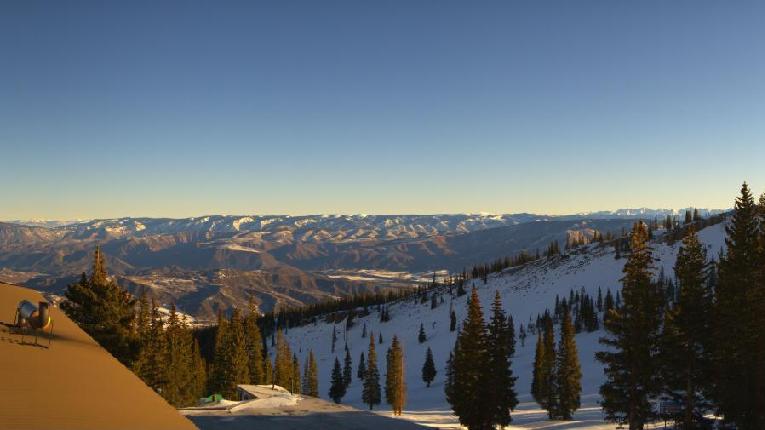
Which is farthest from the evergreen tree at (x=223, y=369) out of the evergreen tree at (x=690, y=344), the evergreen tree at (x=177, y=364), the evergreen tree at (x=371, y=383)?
the evergreen tree at (x=690, y=344)

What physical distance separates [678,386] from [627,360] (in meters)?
3.54

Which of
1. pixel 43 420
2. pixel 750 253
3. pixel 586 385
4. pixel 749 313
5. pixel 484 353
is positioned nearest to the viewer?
pixel 43 420

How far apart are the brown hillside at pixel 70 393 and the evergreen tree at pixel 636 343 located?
29785 mm

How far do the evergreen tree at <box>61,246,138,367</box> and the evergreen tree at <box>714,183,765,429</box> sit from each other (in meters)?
36.0

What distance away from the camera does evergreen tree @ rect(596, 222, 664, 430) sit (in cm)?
3466

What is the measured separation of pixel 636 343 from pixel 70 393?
3272 cm

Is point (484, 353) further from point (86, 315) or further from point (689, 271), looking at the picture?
point (86, 315)

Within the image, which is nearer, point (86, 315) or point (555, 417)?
point (86, 315)

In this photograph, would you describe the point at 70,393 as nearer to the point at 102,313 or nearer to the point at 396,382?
the point at 102,313

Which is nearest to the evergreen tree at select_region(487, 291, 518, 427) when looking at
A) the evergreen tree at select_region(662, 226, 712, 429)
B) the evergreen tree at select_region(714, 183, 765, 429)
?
the evergreen tree at select_region(662, 226, 712, 429)

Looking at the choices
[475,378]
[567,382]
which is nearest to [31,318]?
[475,378]

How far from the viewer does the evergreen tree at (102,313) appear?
3284cm

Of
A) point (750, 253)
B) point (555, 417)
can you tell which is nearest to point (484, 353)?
point (750, 253)

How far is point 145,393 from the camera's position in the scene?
1311cm
